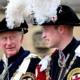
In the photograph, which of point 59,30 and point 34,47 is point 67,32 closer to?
point 59,30

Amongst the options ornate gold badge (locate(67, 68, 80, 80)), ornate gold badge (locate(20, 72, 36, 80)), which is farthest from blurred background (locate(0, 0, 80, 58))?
ornate gold badge (locate(67, 68, 80, 80))

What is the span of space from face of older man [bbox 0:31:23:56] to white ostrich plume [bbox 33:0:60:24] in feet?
1.86

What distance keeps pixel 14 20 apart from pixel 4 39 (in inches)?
8.2

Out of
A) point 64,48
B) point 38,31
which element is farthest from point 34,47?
point 64,48

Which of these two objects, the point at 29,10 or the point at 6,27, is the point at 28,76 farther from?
the point at 29,10

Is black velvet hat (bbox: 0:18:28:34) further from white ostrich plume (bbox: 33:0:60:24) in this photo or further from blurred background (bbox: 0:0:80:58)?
blurred background (bbox: 0:0:80:58)

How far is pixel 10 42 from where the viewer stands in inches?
205

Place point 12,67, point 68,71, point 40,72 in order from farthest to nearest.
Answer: point 12,67 < point 40,72 < point 68,71

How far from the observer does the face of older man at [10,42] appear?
5.22m

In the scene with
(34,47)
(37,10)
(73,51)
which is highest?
(37,10)

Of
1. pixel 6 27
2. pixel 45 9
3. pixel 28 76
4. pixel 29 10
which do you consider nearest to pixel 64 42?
pixel 45 9

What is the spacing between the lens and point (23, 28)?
538cm

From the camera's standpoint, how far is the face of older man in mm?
5223

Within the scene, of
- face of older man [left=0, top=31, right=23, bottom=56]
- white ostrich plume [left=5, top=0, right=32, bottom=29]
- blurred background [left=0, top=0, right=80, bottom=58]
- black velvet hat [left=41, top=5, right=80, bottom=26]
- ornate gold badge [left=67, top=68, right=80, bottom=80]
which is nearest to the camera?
ornate gold badge [left=67, top=68, right=80, bottom=80]
